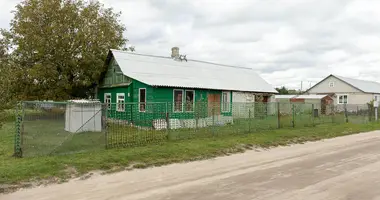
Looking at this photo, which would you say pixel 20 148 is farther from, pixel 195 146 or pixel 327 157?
pixel 327 157

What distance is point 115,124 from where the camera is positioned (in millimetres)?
11711

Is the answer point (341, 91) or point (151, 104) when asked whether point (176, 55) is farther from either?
point (341, 91)

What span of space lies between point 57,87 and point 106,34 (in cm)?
560

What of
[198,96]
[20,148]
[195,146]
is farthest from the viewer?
[198,96]

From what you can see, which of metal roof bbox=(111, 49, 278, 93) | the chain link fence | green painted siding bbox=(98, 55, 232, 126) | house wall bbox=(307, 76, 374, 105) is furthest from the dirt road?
house wall bbox=(307, 76, 374, 105)

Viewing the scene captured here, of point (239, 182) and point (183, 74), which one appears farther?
point (183, 74)

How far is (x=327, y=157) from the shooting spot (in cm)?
1092

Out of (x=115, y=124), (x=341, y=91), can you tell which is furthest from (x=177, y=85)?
(x=341, y=91)

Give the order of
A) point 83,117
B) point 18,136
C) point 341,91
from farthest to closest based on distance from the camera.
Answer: point 341,91 → point 83,117 → point 18,136

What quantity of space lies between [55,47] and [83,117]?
1421 centimetres

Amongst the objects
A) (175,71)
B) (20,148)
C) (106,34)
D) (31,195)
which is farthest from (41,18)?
(31,195)

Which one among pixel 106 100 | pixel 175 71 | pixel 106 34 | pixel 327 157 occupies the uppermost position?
pixel 106 34

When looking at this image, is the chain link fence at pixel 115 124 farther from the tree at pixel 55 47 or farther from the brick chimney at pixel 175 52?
the tree at pixel 55 47

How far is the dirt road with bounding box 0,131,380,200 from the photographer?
6.42 meters
